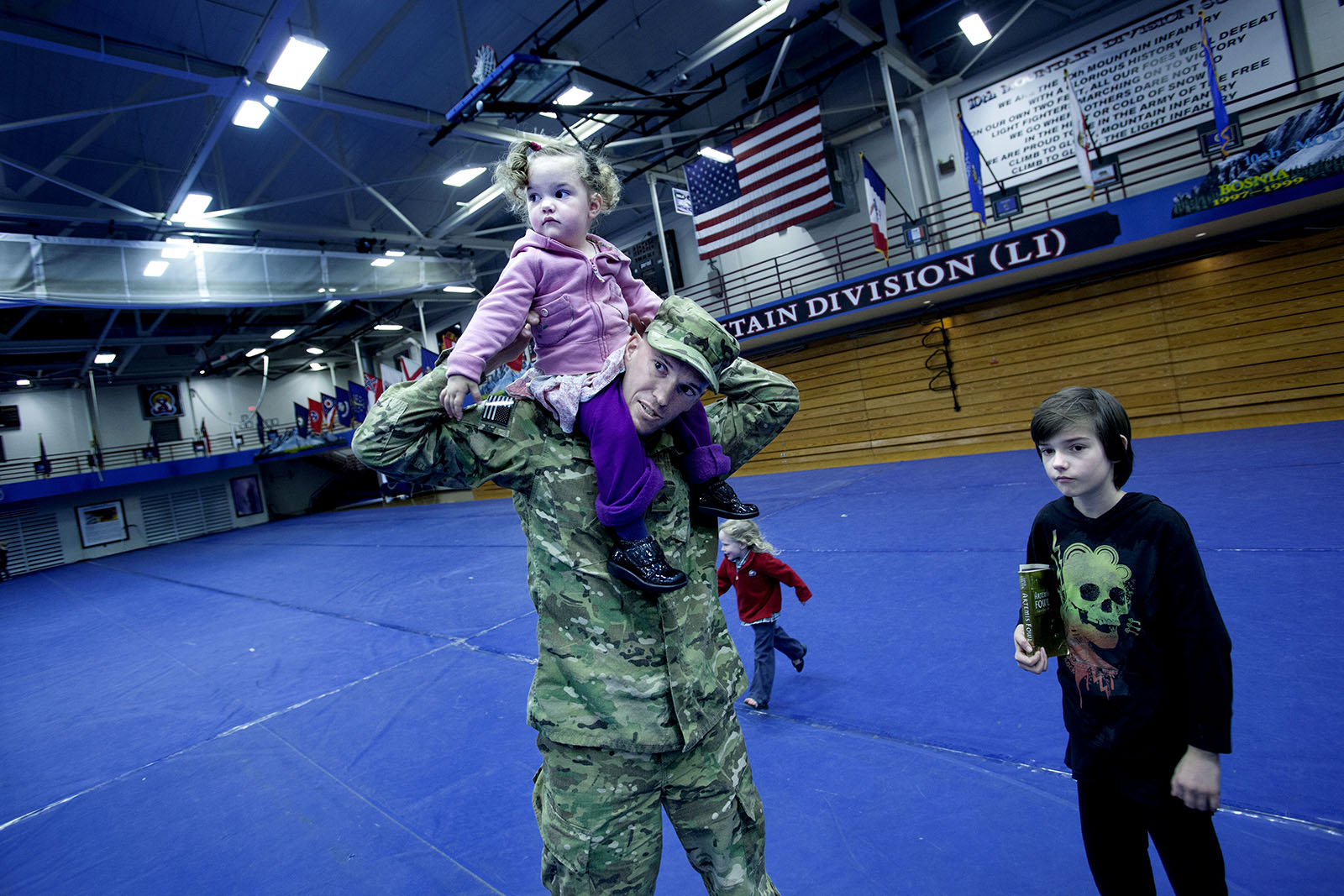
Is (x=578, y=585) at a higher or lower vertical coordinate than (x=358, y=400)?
lower

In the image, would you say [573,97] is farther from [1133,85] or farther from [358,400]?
[358,400]

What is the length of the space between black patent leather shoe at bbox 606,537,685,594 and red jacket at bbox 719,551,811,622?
2605 mm

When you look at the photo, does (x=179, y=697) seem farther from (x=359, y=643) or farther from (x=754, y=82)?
(x=754, y=82)

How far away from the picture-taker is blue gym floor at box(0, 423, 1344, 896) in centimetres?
262

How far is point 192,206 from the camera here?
13.4 metres

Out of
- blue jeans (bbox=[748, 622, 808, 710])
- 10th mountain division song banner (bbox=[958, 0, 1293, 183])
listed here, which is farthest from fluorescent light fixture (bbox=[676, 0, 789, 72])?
blue jeans (bbox=[748, 622, 808, 710])

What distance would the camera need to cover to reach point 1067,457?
1653mm

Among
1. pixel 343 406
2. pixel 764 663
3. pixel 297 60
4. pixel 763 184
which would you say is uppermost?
pixel 297 60

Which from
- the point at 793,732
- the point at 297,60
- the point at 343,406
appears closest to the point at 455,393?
the point at 793,732

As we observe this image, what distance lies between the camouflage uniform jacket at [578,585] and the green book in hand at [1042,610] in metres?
0.82

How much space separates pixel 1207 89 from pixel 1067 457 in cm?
1379

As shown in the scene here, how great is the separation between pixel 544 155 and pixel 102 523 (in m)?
35.5

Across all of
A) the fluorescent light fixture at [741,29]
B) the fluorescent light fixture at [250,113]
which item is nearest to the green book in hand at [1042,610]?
the fluorescent light fixture at [741,29]

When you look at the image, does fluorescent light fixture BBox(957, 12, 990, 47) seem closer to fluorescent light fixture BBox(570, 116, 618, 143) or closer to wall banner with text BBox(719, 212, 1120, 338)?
wall banner with text BBox(719, 212, 1120, 338)
